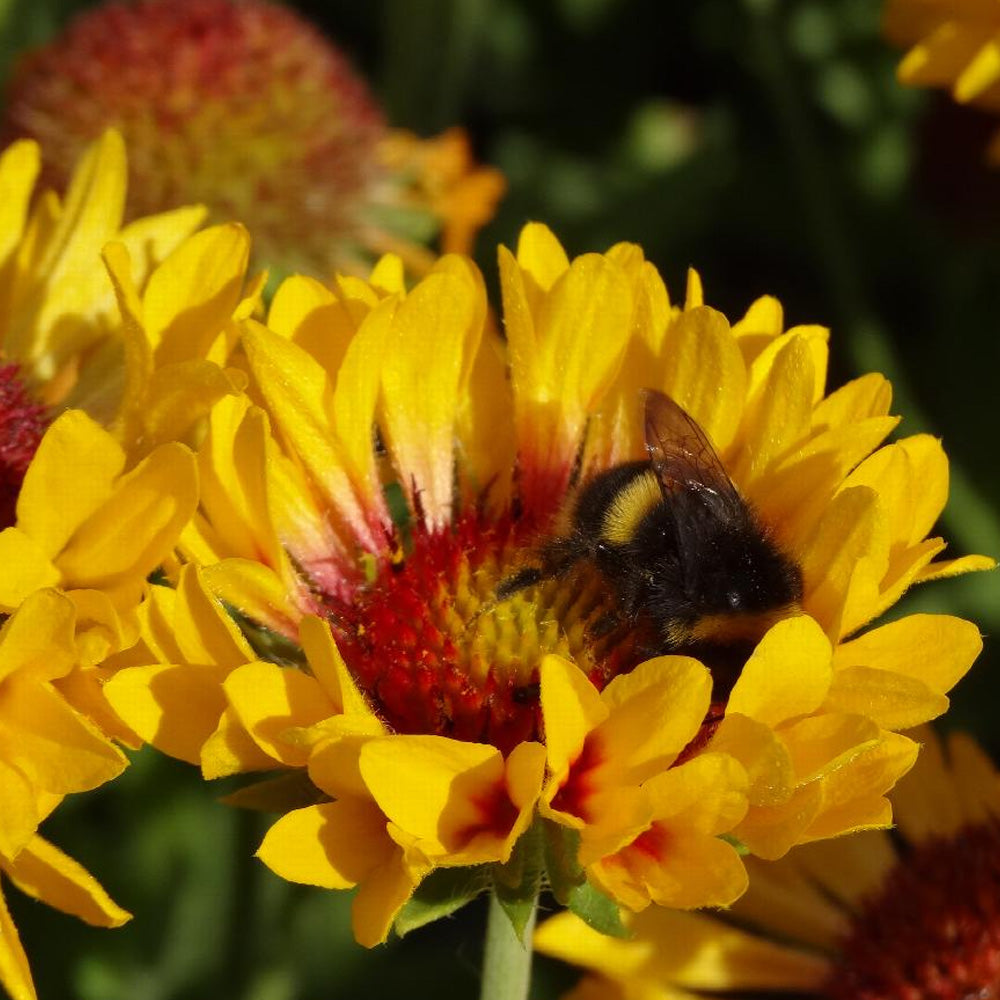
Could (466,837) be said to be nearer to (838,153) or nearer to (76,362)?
(76,362)

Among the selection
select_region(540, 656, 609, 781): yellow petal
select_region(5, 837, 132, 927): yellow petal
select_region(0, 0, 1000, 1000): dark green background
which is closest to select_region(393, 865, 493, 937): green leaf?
select_region(540, 656, 609, 781): yellow petal

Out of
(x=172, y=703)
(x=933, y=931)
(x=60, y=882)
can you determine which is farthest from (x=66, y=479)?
(x=933, y=931)

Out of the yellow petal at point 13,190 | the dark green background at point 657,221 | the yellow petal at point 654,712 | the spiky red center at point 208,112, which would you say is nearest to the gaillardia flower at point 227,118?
the spiky red center at point 208,112

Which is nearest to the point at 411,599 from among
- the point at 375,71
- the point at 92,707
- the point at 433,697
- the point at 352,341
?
the point at 433,697

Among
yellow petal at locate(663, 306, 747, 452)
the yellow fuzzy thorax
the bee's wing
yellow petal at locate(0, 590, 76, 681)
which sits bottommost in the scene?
yellow petal at locate(0, 590, 76, 681)

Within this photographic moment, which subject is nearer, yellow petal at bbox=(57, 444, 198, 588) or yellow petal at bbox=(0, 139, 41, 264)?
yellow petal at bbox=(57, 444, 198, 588)

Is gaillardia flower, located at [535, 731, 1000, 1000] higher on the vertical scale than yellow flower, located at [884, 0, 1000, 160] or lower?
lower

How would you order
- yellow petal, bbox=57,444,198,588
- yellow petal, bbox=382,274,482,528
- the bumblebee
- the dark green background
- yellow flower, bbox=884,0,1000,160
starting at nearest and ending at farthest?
yellow petal, bbox=57,444,198,588 < the bumblebee < yellow petal, bbox=382,274,482,528 < yellow flower, bbox=884,0,1000,160 < the dark green background

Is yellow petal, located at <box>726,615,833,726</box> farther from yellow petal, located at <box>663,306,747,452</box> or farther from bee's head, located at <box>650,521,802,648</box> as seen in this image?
yellow petal, located at <box>663,306,747,452</box>
